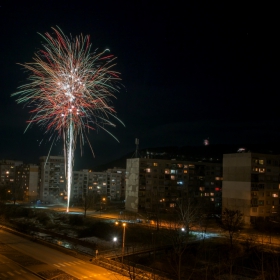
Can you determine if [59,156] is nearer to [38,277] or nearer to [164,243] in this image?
[164,243]

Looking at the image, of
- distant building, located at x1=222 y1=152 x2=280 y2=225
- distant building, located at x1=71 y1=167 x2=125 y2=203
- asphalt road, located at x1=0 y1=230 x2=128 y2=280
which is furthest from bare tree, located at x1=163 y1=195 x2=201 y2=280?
distant building, located at x1=71 y1=167 x2=125 y2=203

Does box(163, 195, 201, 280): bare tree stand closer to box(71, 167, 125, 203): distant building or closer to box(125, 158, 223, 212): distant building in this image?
box(125, 158, 223, 212): distant building

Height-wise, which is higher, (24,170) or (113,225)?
(24,170)

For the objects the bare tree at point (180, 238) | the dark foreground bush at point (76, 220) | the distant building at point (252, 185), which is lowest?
the dark foreground bush at point (76, 220)

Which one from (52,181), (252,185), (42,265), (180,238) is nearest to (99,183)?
(52,181)

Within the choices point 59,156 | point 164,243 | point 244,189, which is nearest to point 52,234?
point 164,243

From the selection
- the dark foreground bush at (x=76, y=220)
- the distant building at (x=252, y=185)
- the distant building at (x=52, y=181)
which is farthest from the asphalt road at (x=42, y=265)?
the distant building at (x=52, y=181)

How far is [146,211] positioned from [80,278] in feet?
59.0

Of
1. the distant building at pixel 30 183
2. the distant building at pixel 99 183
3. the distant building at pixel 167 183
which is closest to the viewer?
the distant building at pixel 167 183

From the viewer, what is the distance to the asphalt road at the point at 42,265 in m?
9.76

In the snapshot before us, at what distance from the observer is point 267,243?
593 inches

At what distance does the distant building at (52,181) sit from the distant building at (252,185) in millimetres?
24015

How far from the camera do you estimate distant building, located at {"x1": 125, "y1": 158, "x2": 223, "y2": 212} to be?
93.7 ft

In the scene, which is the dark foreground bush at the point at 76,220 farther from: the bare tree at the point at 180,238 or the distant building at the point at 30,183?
the distant building at the point at 30,183
